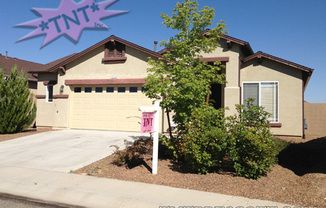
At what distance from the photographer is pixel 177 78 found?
8.32m

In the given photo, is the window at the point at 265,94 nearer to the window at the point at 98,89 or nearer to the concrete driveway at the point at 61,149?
the concrete driveway at the point at 61,149

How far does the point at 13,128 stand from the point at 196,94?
11.0m

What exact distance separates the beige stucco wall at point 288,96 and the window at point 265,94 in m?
0.22

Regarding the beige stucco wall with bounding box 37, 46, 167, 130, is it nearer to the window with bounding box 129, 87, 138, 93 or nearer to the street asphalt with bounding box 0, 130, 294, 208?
the window with bounding box 129, 87, 138, 93

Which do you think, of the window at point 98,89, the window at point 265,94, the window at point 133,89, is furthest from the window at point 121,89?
the window at point 265,94

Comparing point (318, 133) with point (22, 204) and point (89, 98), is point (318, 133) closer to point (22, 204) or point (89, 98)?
point (89, 98)

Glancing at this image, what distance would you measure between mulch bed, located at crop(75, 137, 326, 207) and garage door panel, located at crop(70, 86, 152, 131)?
16.5 ft

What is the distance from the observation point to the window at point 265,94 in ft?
41.7

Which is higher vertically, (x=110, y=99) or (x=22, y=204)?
(x=110, y=99)

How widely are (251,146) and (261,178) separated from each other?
0.89 metres

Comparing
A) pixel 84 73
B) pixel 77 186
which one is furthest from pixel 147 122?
pixel 84 73

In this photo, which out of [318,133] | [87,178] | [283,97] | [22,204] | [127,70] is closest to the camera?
[22,204]

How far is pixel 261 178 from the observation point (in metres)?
6.77

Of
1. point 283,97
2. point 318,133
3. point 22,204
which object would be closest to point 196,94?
point 22,204
